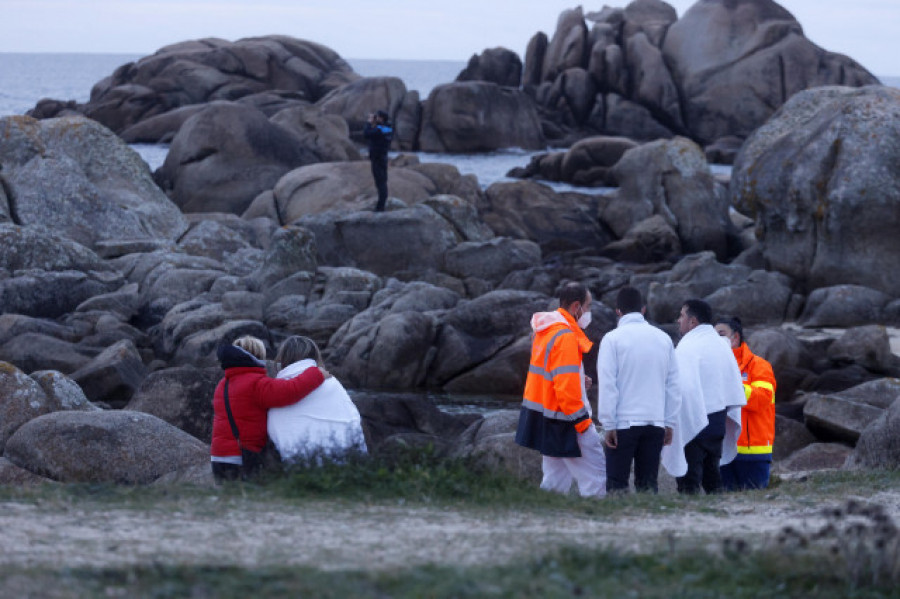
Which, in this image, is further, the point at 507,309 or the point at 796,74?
the point at 796,74

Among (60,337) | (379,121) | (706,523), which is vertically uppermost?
(379,121)

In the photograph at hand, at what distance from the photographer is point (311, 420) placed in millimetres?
7777

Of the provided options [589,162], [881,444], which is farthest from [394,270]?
[589,162]

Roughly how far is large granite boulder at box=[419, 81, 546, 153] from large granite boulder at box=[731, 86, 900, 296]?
95.1 ft

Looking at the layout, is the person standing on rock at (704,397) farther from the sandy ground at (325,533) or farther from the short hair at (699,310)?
the sandy ground at (325,533)

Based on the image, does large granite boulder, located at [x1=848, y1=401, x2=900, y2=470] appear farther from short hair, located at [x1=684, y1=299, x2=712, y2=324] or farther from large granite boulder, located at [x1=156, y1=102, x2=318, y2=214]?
large granite boulder, located at [x1=156, y1=102, x2=318, y2=214]

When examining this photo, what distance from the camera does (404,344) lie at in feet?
65.5

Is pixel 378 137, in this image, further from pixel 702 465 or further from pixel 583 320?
pixel 702 465

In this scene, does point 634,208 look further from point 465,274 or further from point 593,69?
point 593,69

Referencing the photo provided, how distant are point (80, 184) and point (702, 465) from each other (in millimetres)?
21165

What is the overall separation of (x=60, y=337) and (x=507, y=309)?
7.64 metres

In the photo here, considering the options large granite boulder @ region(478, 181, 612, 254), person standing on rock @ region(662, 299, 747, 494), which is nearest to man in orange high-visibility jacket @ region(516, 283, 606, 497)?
person standing on rock @ region(662, 299, 747, 494)

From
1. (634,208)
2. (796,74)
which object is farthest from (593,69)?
(634,208)

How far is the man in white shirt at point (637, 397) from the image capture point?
333 inches
